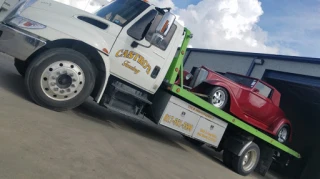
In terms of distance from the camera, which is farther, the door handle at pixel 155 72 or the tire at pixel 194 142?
the tire at pixel 194 142

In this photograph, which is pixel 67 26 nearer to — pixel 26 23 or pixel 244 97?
pixel 26 23

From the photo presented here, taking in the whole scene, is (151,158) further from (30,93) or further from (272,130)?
(272,130)

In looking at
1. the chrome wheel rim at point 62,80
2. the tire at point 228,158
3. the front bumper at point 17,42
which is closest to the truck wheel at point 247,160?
the tire at point 228,158

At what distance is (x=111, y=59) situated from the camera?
557 cm

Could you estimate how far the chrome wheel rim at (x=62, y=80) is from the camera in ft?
16.6

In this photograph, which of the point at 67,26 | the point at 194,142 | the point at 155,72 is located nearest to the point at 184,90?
the point at 155,72

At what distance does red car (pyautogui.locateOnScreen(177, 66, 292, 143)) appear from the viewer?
→ 737 centimetres

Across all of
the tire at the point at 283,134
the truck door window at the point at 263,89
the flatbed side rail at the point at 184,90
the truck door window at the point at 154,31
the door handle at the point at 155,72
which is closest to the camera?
the truck door window at the point at 154,31

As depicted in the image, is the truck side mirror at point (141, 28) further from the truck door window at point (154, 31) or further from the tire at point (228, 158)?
the tire at point (228, 158)

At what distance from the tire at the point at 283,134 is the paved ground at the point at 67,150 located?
376 cm

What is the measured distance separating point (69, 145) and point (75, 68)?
176cm

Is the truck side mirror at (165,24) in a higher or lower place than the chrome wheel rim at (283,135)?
higher

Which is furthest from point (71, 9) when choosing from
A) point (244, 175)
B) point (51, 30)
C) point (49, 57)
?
point (244, 175)

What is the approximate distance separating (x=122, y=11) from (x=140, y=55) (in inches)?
39.7
